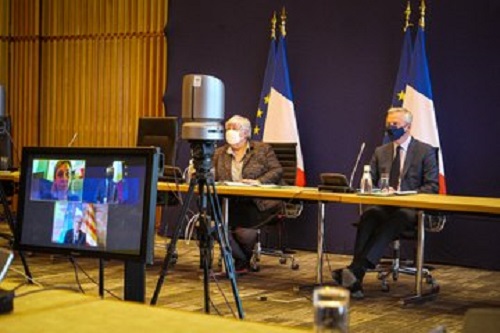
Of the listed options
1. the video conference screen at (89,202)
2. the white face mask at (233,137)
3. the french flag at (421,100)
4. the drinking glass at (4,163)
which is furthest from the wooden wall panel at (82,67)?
the video conference screen at (89,202)

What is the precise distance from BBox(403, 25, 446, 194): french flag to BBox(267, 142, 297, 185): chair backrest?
1.05 metres

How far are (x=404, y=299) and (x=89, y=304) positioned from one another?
12.8ft

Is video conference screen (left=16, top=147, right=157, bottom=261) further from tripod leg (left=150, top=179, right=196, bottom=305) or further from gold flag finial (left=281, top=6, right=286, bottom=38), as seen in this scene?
gold flag finial (left=281, top=6, right=286, bottom=38)

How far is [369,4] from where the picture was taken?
7.77m

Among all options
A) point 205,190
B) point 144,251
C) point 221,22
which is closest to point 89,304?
point 144,251

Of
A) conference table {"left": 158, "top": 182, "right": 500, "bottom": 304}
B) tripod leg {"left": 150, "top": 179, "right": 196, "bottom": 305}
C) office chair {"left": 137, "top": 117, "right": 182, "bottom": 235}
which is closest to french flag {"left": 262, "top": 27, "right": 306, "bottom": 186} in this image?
office chair {"left": 137, "top": 117, "right": 182, "bottom": 235}

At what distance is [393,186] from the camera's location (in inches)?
244

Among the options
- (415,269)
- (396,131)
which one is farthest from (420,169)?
(415,269)

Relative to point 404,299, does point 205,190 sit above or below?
above

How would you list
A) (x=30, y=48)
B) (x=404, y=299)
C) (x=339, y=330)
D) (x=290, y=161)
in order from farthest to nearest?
(x=30, y=48) < (x=290, y=161) < (x=404, y=299) < (x=339, y=330)

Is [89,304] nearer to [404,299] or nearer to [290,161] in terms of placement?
[404,299]

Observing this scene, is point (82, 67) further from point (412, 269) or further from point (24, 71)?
point (412, 269)

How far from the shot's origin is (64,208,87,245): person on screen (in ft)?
6.92

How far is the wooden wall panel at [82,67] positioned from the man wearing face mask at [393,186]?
369 cm
